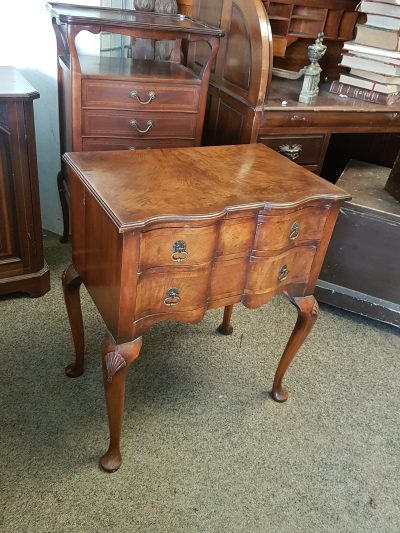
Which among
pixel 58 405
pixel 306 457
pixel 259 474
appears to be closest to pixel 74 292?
pixel 58 405

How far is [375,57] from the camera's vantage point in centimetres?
202

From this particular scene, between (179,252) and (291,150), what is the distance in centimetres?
100

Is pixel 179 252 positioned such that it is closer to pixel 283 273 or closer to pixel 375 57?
pixel 283 273

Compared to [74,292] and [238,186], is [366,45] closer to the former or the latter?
[238,186]

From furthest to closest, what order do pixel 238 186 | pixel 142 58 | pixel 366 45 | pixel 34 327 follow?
1. pixel 142 58
2. pixel 366 45
3. pixel 34 327
4. pixel 238 186

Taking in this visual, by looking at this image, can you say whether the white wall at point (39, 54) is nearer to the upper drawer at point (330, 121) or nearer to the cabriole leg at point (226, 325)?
the upper drawer at point (330, 121)

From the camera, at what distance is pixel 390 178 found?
2121mm

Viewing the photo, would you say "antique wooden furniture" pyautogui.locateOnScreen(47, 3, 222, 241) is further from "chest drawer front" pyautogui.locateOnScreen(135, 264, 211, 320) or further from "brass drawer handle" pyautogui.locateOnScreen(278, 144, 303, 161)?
"chest drawer front" pyautogui.locateOnScreen(135, 264, 211, 320)

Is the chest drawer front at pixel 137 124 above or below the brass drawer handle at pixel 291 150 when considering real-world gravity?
above

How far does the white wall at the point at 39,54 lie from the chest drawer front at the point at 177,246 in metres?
1.41

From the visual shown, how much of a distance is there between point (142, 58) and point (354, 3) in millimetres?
983

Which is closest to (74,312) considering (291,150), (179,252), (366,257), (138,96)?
(179,252)

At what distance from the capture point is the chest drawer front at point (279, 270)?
4.20 ft

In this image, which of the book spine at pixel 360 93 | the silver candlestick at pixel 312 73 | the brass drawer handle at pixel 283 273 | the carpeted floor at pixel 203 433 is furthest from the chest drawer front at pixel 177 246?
the book spine at pixel 360 93
